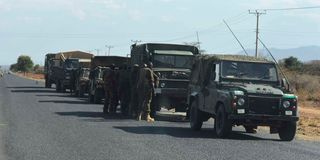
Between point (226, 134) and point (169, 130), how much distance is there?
2.23 meters

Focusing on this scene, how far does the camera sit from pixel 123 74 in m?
23.7

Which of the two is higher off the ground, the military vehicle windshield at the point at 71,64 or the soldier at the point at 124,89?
the military vehicle windshield at the point at 71,64

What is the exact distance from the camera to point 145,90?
20422 mm

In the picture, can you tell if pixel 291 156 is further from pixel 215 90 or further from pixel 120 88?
pixel 120 88

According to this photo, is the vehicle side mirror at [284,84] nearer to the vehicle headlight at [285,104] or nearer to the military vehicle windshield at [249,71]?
the military vehicle windshield at [249,71]

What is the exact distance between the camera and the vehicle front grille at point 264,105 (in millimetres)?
15273

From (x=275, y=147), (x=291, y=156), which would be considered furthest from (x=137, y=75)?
(x=291, y=156)

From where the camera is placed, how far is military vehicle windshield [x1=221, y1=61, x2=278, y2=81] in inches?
645

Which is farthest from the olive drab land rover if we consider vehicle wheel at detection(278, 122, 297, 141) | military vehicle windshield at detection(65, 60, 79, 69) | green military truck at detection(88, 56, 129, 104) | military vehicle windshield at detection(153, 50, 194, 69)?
military vehicle windshield at detection(65, 60, 79, 69)

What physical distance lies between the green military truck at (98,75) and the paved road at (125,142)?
34.5 ft

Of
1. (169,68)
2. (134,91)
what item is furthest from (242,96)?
(134,91)

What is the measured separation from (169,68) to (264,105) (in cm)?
758

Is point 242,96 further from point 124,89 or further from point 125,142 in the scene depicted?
point 124,89

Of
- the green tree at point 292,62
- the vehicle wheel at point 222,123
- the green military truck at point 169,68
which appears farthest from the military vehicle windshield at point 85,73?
the green tree at point 292,62
